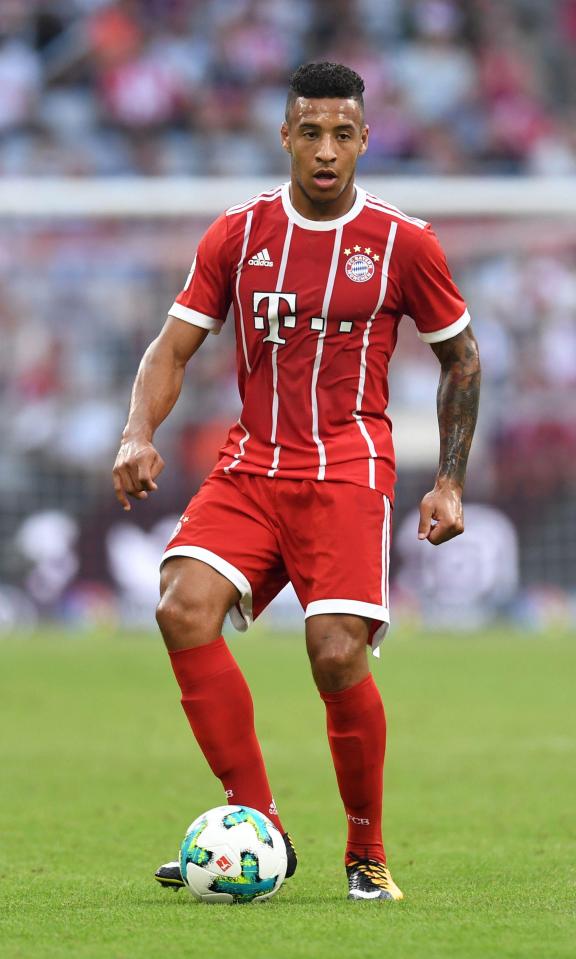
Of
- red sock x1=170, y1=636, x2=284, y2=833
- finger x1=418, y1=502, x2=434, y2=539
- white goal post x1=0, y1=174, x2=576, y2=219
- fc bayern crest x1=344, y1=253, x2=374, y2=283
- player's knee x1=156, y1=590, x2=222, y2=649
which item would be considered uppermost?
white goal post x1=0, y1=174, x2=576, y2=219

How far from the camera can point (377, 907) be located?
16.0 ft

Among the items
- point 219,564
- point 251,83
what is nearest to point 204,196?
point 251,83

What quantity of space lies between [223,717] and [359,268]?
1438 mm

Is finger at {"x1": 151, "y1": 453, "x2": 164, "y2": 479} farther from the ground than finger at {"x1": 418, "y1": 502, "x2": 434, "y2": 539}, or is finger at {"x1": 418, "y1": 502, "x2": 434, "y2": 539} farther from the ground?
finger at {"x1": 151, "y1": 453, "x2": 164, "y2": 479}

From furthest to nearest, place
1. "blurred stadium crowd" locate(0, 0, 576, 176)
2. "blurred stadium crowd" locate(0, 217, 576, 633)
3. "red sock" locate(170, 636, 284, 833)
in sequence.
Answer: "blurred stadium crowd" locate(0, 0, 576, 176) < "blurred stadium crowd" locate(0, 217, 576, 633) < "red sock" locate(170, 636, 284, 833)

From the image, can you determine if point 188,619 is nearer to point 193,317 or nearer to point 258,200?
point 193,317

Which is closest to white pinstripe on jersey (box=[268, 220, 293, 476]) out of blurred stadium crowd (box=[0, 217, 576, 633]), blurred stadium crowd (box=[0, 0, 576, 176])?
blurred stadium crowd (box=[0, 217, 576, 633])

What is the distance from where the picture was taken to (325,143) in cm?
524

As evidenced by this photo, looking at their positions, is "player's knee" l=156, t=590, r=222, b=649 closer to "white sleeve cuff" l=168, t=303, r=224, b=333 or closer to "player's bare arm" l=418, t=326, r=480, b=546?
"player's bare arm" l=418, t=326, r=480, b=546

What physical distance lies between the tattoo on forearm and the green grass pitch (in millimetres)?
1334

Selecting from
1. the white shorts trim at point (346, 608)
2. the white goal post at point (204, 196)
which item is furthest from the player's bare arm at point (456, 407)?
the white goal post at point (204, 196)

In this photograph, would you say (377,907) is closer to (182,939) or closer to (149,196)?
(182,939)

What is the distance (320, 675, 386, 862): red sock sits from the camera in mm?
5195

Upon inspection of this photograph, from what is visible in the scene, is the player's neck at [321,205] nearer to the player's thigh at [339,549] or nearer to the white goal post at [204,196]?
the player's thigh at [339,549]
